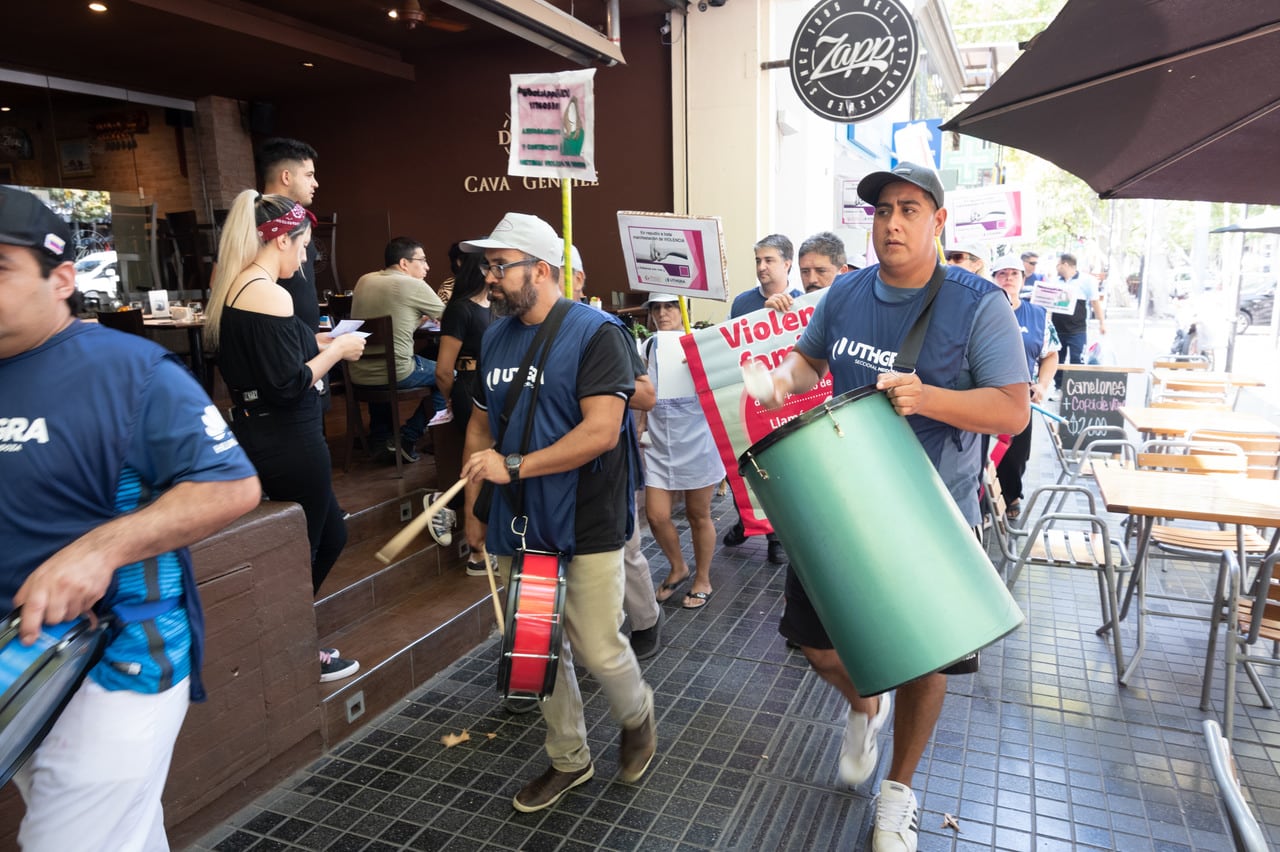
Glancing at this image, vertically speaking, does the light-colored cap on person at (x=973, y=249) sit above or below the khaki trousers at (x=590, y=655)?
above

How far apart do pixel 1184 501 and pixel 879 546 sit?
253 cm

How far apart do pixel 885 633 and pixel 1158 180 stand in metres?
1.87

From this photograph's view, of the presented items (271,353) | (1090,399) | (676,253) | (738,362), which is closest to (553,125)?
(676,253)

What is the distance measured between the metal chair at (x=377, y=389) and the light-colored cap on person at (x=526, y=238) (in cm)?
271

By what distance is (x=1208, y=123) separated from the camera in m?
2.45

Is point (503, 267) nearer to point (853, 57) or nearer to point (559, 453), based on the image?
point (559, 453)

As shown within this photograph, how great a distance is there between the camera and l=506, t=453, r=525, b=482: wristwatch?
2.71 m

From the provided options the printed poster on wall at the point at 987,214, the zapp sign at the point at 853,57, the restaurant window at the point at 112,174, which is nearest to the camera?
the zapp sign at the point at 853,57

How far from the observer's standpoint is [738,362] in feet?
16.0

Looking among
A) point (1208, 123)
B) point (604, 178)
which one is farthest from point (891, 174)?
point (604, 178)

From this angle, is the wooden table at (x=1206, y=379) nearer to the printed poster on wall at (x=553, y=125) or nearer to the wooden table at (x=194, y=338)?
the printed poster on wall at (x=553, y=125)

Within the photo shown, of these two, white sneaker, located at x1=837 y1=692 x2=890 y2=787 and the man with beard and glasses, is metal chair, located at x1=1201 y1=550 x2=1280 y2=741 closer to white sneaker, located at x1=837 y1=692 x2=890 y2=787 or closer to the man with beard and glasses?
white sneaker, located at x1=837 y1=692 x2=890 y2=787

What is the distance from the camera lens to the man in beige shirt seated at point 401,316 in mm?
5887

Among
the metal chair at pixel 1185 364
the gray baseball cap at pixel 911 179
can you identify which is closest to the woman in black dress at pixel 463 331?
the gray baseball cap at pixel 911 179
